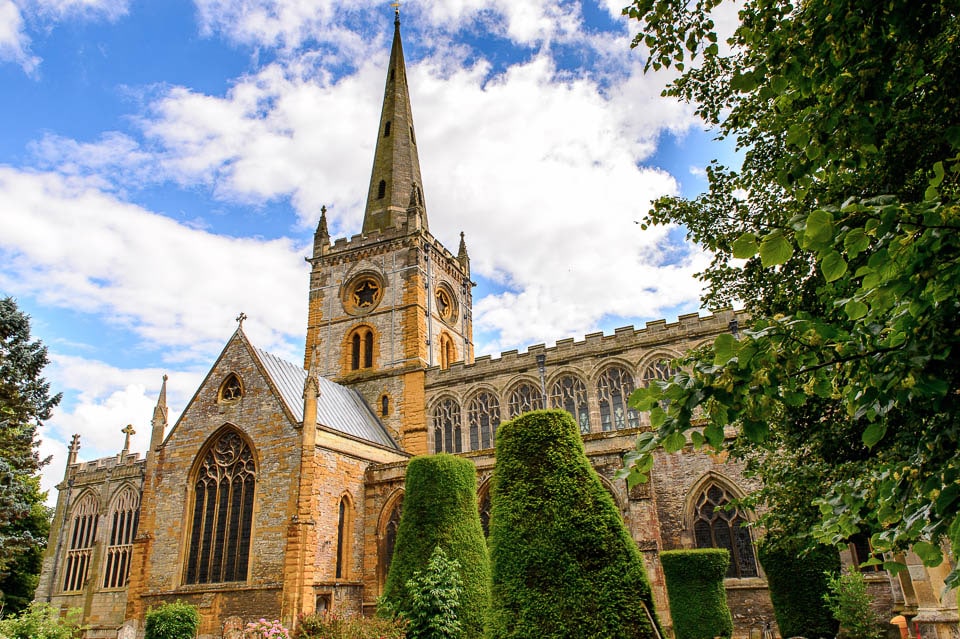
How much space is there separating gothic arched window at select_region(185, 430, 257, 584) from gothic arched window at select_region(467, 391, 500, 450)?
9.90 meters

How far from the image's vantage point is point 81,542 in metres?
32.7

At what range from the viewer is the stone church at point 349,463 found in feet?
66.5

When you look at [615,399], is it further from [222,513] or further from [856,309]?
[856,309]

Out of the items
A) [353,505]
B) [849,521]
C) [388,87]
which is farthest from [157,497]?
[388,87]

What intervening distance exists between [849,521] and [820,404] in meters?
5.73

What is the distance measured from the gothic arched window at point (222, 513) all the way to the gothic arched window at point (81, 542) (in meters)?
13.7

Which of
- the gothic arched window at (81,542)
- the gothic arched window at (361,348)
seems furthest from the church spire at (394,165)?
the gothic arched window at (81,542)

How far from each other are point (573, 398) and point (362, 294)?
13370mm

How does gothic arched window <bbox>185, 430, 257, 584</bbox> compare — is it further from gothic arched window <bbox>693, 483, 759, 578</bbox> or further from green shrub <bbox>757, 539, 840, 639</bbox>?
green shrub <bbox>757, 539, 840, 639</bbox>

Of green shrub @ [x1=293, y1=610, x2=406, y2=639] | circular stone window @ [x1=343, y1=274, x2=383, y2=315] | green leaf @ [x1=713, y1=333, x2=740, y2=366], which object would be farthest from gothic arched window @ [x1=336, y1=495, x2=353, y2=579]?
green leaf @ [x1=713, y1=333, x2=740, y2=366]

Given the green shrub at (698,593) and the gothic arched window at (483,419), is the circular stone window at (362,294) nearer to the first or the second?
the gothic arched window at (483,419)

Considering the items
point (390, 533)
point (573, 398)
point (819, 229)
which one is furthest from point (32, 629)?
point (573, 398)

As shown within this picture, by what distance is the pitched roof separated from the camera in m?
24.4

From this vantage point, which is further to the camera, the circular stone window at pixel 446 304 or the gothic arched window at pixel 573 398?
the circular stone window at pixel 446 304
